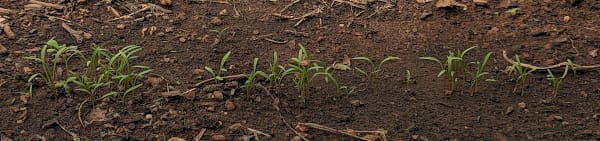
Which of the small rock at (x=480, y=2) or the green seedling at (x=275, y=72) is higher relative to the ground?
the small rock at (x=480, y=2)

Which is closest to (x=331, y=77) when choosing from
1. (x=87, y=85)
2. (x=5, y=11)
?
(x=87, y=85)

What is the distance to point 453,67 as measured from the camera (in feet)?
10.7

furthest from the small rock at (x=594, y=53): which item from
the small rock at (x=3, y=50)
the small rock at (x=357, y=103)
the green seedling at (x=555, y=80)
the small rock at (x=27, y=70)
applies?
the small rock at (x=3, y=50)

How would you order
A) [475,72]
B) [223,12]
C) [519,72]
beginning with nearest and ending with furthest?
[519,72]
[475,72]
[223,12]

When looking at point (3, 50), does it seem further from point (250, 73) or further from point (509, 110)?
point (509, 110)

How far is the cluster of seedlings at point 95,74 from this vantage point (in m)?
2.98

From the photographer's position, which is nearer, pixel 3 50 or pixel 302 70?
pixel 302 70

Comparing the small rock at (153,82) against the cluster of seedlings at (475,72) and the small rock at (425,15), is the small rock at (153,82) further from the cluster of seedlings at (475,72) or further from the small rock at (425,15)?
the small rock at (425,15)

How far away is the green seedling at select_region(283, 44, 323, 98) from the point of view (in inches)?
116

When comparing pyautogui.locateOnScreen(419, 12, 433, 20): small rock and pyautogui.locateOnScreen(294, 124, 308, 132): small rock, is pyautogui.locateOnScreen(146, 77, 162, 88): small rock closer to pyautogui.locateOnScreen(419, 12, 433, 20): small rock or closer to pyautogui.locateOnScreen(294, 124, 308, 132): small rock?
pyautogui.locateOnScreen(294, 124, 308, 132): small rock

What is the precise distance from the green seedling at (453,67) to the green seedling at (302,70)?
0.48 m

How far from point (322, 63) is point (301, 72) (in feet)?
1.14

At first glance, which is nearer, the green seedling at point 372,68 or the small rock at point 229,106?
the small rock at point 229,106

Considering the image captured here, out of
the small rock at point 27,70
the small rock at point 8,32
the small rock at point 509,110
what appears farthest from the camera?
the small rock at point 8,32
